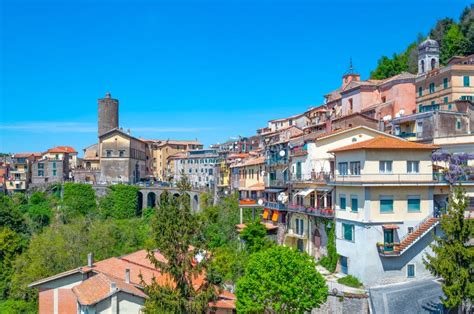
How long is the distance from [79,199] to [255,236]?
49593 mm

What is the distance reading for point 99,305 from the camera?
29.3 meters

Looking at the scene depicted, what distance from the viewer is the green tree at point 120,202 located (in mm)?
86375

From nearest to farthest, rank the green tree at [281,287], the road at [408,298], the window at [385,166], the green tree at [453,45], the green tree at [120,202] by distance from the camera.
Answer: the green tree at [281,287] → the road at [408,298] → the window at [385,166] → the green tree at [453,45] → the green tree at [120,202]

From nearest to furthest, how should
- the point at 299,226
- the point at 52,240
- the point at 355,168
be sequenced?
the point at 355,168 → the point at 299,226 → the point at 52,240

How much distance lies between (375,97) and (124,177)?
51498 millimetres

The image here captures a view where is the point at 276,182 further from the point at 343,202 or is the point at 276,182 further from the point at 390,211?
the point at 390,211

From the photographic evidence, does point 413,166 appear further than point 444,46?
No

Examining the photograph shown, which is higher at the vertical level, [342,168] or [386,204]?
[342,168]

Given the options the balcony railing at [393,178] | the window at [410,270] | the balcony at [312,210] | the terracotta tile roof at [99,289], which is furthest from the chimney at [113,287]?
the window at [410,270]

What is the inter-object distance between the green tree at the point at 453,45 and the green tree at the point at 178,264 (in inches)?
2427

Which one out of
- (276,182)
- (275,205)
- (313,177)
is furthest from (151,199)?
(313,177)

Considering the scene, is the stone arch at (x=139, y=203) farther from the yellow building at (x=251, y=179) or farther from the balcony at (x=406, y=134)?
the balcony at (x=406, y=134)

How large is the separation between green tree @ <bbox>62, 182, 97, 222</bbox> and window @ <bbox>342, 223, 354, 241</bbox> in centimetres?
5831

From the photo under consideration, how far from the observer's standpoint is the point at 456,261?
2497cm
